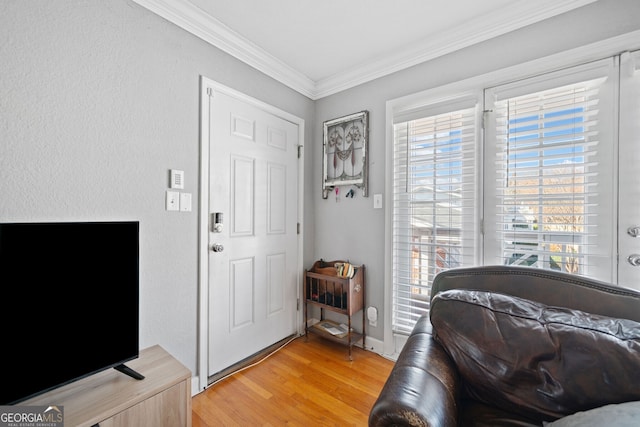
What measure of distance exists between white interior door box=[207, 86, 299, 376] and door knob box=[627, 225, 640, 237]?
2227 millimetres

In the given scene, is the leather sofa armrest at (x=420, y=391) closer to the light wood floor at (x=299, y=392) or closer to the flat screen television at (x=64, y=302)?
the light wood floor at (x=299, y=392)

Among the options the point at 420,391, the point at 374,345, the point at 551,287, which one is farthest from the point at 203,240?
the point at 551,287

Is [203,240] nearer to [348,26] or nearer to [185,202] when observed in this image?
[185,202]

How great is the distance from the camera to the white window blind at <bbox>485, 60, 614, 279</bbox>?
59.1 inches

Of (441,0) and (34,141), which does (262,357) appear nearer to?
(34,141)

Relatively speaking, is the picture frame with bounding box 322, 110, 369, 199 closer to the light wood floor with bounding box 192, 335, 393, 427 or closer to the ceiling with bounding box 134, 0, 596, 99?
the ceiling with bounding box 134, 0, 596, 99

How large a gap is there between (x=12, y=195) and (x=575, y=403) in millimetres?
2296

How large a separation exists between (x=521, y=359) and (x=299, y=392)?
1.37 metres

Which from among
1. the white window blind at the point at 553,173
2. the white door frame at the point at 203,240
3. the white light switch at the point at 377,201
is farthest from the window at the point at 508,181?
the white door frame at the point at 203,240

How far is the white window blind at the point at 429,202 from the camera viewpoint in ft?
6.28

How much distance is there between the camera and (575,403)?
34.1 inches

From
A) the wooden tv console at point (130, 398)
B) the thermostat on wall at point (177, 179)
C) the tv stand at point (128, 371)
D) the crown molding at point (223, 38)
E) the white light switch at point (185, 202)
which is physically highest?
the crown molding at point (223, 38)

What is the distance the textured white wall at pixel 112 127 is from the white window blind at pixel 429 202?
1.53 metres

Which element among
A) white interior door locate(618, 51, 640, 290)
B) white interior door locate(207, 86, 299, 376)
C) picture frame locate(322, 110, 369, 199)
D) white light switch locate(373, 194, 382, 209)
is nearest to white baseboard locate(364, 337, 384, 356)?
white interior door locate(207, 86, 299, 376)
